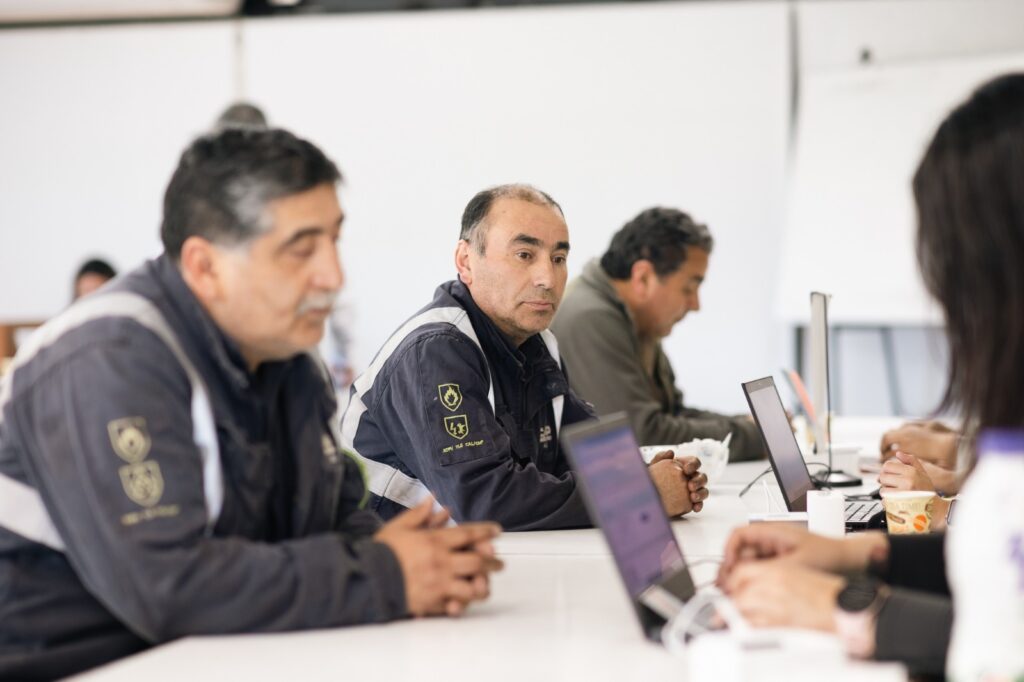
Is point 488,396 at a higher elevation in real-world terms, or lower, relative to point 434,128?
lower

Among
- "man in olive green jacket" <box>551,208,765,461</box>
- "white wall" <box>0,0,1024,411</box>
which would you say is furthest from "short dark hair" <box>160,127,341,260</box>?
"white wall" <box>0,0,1024,411</box>

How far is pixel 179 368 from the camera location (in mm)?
1557

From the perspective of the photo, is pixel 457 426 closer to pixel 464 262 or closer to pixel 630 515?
pixel 464 262

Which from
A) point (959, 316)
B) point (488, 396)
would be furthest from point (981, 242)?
point (488, 396)

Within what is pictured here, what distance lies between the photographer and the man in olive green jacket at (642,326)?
3.69 metres

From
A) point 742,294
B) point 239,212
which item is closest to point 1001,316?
point 239,212

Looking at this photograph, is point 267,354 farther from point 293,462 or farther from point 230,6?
point 230,6

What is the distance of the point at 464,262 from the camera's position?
2863 mm

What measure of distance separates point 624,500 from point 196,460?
21.0 inches

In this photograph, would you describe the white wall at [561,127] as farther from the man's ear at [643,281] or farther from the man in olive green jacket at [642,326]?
the man's ear at [643,281]

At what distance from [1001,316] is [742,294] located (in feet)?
16.9

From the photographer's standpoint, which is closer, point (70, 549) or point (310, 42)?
point (70, 549)

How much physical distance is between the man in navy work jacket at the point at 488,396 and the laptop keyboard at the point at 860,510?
0.29m

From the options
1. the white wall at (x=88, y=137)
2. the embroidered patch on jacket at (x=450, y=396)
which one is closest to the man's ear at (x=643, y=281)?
the embroidered patch on jacket at (x=450, y=396)
